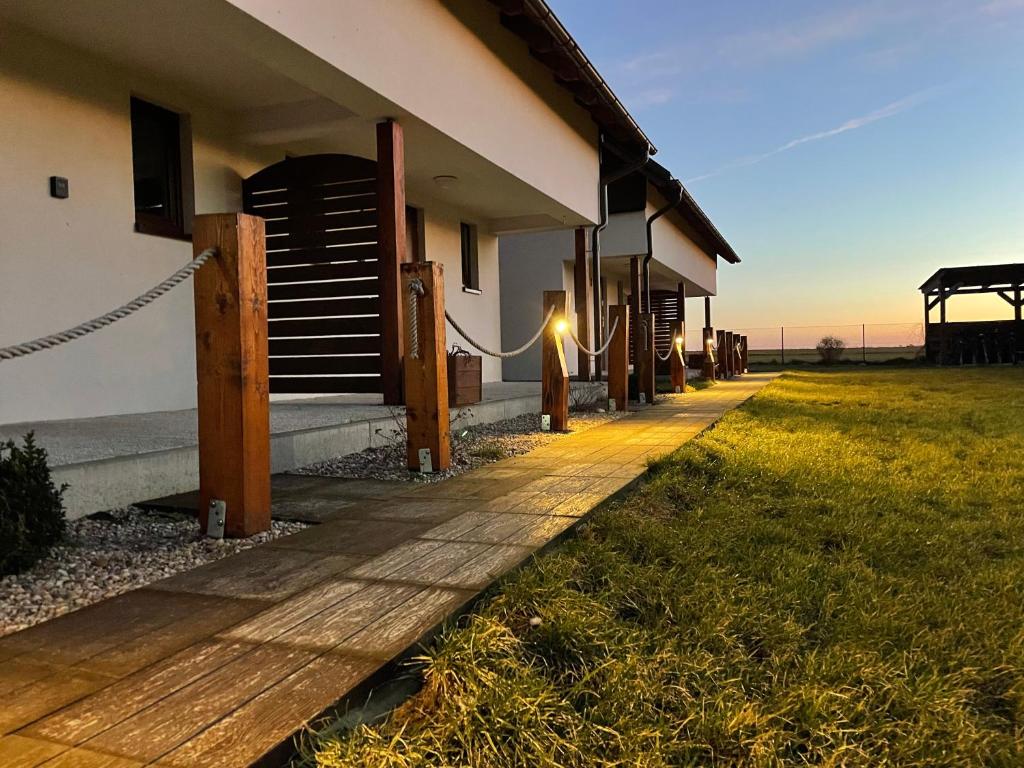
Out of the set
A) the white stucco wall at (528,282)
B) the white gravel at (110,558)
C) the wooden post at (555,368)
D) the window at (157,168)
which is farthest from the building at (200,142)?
the white stucco wall at (528,282)

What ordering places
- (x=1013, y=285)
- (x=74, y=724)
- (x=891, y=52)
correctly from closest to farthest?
(x=74, y=724) < (x=891, y=52) < (x=1013, y=285)

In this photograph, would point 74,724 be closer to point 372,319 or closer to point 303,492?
point 303,492

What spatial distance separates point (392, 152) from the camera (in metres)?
6.09

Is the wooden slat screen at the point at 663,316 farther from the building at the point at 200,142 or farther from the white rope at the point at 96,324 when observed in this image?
the white rope at the point at 96,324

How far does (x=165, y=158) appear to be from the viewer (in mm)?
6371

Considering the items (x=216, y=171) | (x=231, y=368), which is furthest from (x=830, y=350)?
(x=231, y=368)

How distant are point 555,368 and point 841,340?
31.6m

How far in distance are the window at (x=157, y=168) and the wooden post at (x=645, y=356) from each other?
18.8 ft

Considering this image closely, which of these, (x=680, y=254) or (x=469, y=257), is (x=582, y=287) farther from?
(x=680, y=254)

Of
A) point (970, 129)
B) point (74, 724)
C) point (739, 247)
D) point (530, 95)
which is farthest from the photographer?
point (739, 247)

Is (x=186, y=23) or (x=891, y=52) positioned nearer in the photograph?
(x=186, y=23)

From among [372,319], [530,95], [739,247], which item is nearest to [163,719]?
[372,319]

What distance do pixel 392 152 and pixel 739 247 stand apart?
77.1 feet

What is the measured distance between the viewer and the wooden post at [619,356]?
26.0ft
